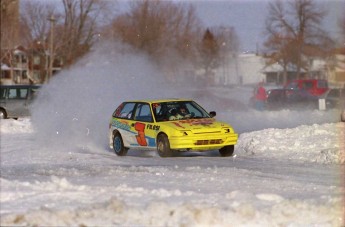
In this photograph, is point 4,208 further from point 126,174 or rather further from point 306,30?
point 306,30

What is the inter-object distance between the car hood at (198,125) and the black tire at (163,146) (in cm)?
34

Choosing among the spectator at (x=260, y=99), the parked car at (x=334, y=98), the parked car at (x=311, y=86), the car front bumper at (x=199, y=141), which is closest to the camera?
the car front bumper at (x=199, y=141)

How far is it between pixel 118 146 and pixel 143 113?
1.08 metres

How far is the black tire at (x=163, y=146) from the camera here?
1694 centimetres

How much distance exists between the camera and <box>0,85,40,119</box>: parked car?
35.2 meters

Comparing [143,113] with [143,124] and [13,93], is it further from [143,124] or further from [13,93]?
[13,93]

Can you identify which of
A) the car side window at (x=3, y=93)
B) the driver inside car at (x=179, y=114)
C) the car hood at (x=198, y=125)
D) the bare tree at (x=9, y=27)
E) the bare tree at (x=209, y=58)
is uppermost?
the bare tree at (x=9, y=27)

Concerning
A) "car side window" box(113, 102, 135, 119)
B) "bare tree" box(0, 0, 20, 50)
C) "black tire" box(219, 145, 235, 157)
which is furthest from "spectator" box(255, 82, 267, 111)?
"bare tree" box(0, 0, 20, 50)

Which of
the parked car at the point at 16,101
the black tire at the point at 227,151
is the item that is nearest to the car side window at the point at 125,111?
the black tire at the point at 227,151

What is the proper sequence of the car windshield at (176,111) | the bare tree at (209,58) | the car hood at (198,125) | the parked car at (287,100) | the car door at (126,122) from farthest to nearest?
1. the bare tree at (209,58)
2. the parked car at (287,100)
3. the car door at (126,122)
4. the car windshield at (176,111)
5. the car hood at (198,125)

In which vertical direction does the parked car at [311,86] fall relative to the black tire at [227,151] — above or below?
above

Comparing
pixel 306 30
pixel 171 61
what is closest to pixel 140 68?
pixel 171 61

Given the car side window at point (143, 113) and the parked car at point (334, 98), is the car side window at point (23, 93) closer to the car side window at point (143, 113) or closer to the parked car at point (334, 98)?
the parked car at point (334, 98)

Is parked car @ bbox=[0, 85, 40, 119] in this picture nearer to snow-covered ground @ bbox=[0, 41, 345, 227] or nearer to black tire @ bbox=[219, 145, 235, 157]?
snow-covered ground @ bbox=[0, 41, 345, 227]
